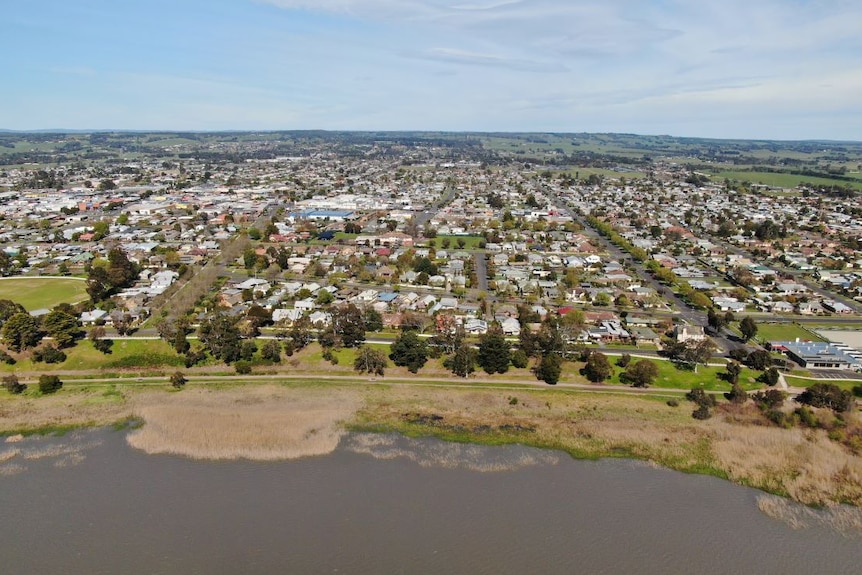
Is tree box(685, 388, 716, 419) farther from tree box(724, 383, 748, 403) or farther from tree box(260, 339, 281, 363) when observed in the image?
tree box(260, 339, 281, 363)

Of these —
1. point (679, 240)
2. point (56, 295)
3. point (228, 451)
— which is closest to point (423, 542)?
point (228, 451)

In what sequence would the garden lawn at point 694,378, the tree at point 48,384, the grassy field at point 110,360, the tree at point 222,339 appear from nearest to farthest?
1. the tree at point 48,384
2. the garden lawn at point 694,378
3. the grassy field at point 110,360
4. the tree at point 222,339

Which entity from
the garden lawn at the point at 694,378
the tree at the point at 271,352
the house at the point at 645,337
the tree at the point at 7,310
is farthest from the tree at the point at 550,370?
the tree at the point at 7,310

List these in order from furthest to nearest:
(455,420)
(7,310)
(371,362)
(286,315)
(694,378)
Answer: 1. (286,315)
2. (7,310)
3. (371,362)
4. (694,378)
5. (455,420)

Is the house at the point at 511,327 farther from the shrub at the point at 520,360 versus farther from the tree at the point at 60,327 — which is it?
the tree at the point at 60,327

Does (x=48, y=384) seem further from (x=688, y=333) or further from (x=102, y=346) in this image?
(x=688, y=333)

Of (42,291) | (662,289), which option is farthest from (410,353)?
(42,291)

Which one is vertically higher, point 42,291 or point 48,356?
point 42,291

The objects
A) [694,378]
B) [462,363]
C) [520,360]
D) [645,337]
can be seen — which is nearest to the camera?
[694,378]
